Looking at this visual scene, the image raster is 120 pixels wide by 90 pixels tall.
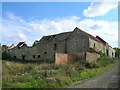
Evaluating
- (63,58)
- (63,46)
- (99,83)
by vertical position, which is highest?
(63,46)

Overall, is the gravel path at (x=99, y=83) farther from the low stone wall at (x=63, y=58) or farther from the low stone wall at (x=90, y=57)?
the low stone wall at (x=90, y=57)

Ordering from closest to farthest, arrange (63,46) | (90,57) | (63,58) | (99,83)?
1. (99,83)
2. (63,58)
3. (90,57)
4. (63,46)

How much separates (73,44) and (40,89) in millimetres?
23876

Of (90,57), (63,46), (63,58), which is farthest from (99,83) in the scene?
(63,46)

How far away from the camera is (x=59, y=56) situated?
819 inches

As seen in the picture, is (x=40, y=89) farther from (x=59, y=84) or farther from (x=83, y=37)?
(x=83, y=37)

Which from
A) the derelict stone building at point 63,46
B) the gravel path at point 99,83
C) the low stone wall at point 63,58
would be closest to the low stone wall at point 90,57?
the low stone wall at point 63,58

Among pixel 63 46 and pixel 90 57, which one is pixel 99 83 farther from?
pixel 63 46

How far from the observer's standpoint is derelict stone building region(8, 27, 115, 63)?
30.9 m

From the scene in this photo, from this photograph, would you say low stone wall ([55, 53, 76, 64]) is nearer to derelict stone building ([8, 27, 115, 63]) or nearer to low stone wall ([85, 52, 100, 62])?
low stone wall ([85, 52, 100, 62])

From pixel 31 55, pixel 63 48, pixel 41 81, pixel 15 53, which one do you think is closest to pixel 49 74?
pixel 41 81

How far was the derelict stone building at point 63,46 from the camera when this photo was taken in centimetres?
3089

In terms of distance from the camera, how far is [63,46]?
34281 mm

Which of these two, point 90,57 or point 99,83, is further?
point 90,57
